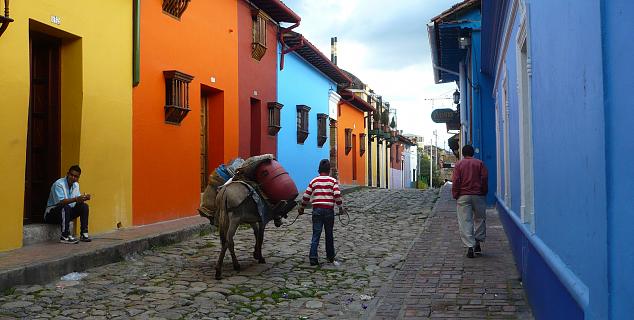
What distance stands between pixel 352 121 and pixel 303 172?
32.8ft

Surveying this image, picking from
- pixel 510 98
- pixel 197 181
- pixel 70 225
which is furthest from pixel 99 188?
pixel 510 98

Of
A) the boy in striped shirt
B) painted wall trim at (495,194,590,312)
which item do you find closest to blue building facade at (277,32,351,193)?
the boy in striped shirt

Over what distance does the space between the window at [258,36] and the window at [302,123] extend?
3.96 m

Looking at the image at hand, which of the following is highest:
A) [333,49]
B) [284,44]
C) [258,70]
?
[333,49]

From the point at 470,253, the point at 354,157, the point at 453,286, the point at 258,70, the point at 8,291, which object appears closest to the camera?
the point at 8,291

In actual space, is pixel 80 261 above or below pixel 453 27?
below

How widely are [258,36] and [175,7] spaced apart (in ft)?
13.6

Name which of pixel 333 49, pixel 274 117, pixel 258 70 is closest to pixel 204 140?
pixel 258 70

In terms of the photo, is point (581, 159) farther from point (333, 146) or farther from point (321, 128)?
point (333, 146)

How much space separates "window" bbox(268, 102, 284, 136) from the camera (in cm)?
1620

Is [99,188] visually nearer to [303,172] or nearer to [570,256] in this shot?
[570,256]

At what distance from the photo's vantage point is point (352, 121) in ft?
95.3

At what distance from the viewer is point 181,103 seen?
11.0 metres

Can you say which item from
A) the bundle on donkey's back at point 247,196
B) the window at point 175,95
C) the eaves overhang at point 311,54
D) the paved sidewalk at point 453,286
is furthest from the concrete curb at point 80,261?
the eaves overhang at point 311,54
